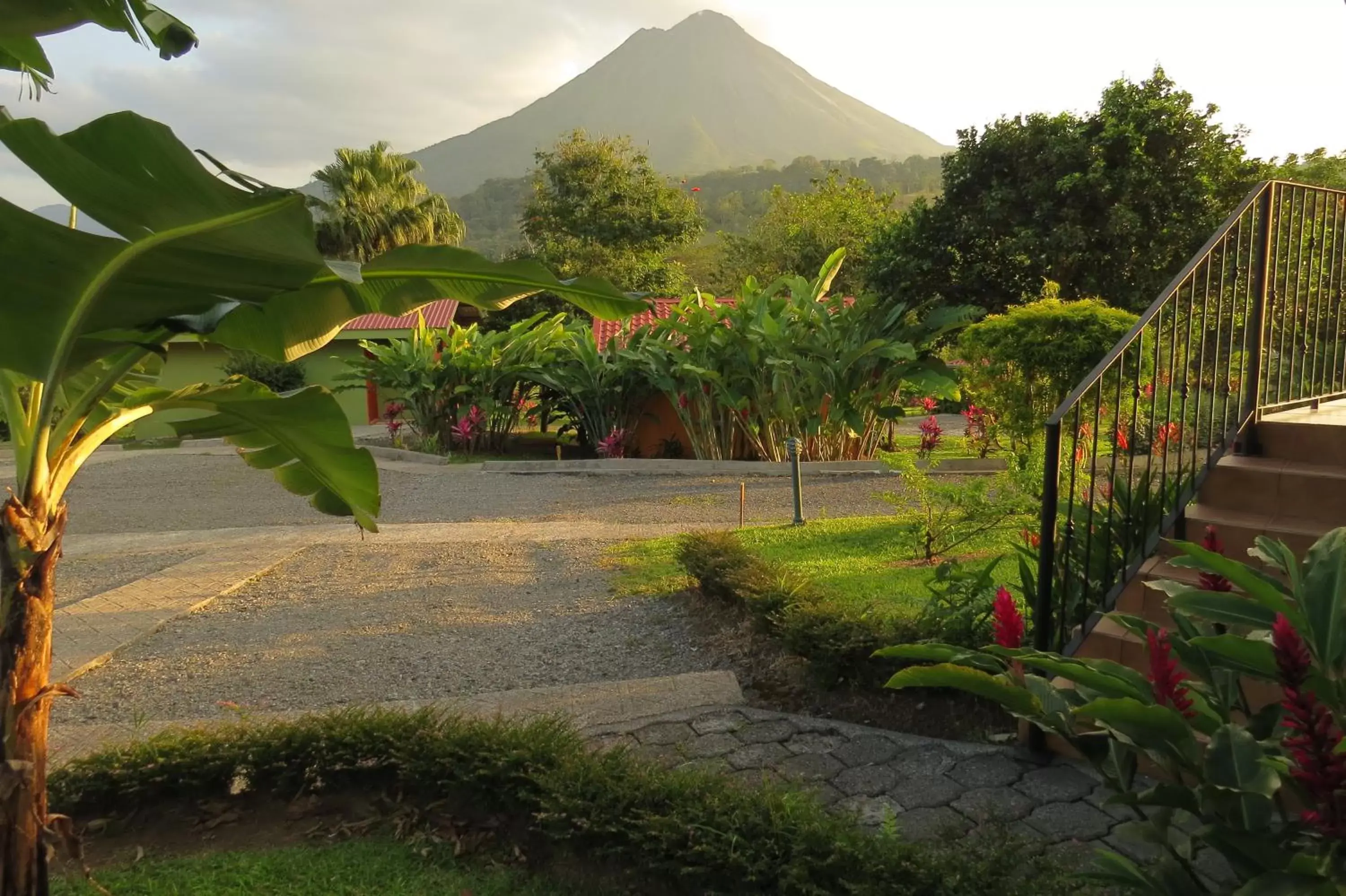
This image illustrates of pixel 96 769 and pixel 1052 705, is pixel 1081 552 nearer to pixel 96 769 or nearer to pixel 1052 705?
pixel 1052 705

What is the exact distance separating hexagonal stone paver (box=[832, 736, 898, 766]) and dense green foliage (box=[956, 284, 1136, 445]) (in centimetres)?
639

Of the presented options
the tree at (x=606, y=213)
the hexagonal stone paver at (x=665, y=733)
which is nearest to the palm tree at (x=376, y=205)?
the tree at (x=606, y=213)

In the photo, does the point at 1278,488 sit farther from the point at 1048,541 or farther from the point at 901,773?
the point at 901,773

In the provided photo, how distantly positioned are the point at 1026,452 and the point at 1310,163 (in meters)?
23.6

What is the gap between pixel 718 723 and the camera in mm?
3934

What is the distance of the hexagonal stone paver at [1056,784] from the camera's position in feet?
10.2

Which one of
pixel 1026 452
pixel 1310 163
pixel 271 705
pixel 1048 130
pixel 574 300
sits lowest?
pixel 271 705

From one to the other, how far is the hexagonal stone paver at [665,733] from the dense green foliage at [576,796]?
336 mm

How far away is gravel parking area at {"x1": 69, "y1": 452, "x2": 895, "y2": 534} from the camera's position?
10.2 meters

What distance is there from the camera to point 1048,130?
16438mm

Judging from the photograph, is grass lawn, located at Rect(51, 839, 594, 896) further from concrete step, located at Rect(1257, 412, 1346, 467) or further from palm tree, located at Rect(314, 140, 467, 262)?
palm tree, located at Rect(314, 140, 467, 262)

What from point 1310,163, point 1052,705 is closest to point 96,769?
point 1052,705

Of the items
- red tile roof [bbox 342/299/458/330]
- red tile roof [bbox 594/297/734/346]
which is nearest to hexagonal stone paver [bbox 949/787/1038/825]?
red tile roof [bbox 594/297/734/346]

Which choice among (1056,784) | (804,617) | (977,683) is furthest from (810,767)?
(977,683)
